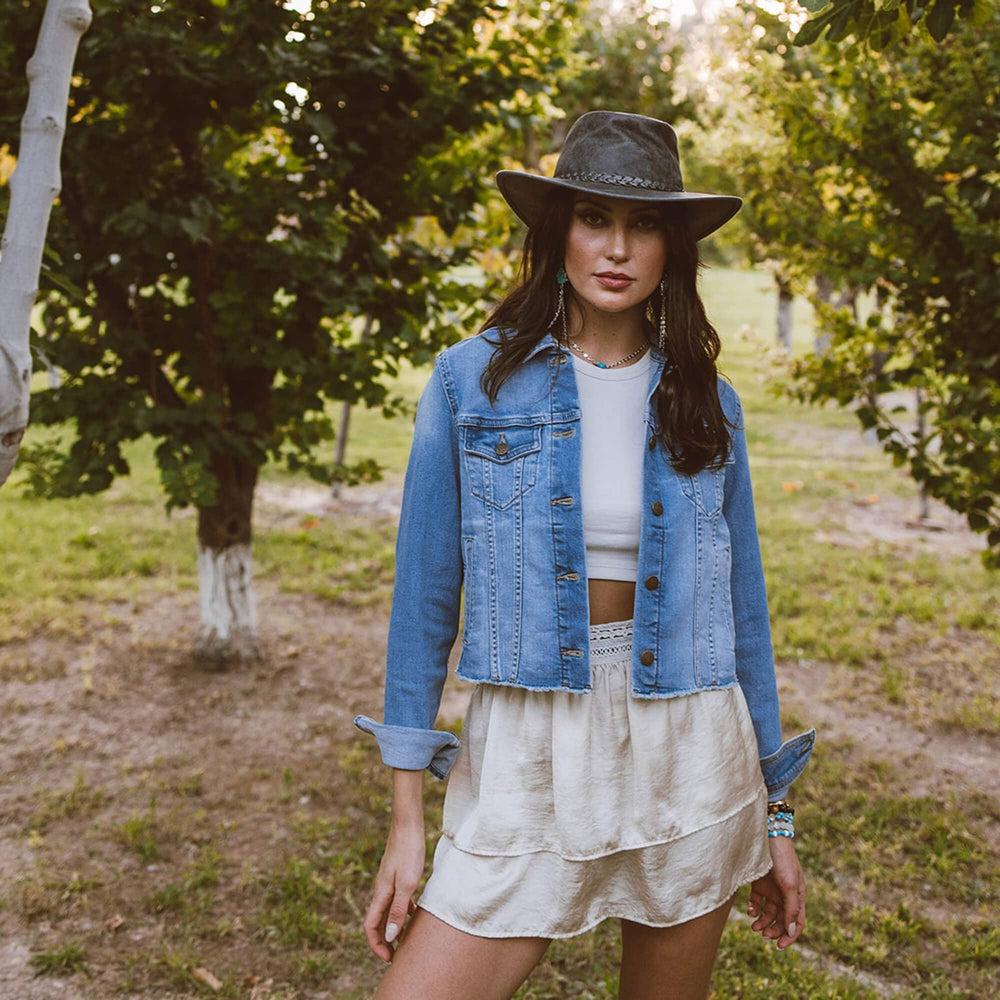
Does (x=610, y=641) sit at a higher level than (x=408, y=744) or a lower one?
higher

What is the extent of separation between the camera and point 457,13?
4125 millimetres

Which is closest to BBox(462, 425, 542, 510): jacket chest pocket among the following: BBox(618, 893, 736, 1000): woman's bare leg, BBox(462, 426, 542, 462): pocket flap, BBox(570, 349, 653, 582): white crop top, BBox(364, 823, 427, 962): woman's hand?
BBox(462, 426, 542, 462): pocket flap

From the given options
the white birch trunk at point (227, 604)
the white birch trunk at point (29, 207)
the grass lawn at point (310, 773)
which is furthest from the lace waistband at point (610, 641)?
the white birch trunk at point (227, 604)

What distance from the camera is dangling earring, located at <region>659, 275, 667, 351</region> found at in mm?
1891

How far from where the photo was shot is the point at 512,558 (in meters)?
1.72

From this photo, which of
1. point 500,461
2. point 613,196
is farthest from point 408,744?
point 613,196

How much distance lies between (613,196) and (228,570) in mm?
3842

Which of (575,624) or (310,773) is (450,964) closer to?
(575,624)

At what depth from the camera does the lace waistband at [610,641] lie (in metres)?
1.76

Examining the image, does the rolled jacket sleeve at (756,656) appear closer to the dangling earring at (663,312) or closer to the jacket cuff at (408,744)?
the dangling earring at (663,312)

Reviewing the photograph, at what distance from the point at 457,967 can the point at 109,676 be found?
13.3 feet

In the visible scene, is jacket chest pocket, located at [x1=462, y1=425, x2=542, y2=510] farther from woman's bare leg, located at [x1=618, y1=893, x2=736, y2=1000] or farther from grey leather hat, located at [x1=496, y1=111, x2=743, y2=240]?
woman's bare leg, located at [x1=618, y1=893, x2=736, y2=1000]

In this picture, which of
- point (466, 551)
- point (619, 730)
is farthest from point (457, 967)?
point (466, 551)

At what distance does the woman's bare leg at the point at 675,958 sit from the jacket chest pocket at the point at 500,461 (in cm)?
80
